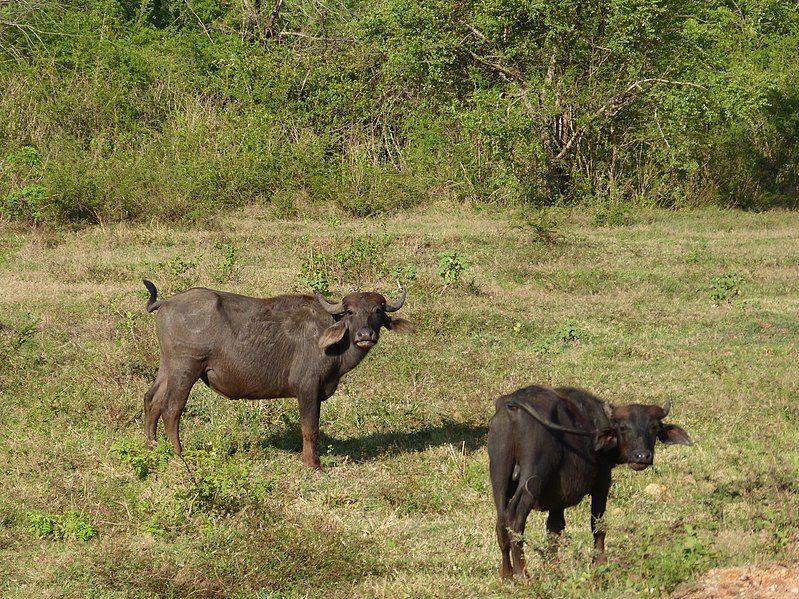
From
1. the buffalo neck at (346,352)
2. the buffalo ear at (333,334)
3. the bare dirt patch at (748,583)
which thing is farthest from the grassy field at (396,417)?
the buffalo ear at (333,334)

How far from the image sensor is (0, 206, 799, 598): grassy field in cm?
591

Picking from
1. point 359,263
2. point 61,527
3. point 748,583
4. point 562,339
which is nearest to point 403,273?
point 359,263

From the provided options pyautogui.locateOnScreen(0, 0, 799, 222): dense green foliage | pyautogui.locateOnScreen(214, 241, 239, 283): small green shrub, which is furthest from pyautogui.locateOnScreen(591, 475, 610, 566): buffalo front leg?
pyautogui.locateOnScreen(0, 0, 799, 222): dense green foliage

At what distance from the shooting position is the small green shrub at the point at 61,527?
6391mm

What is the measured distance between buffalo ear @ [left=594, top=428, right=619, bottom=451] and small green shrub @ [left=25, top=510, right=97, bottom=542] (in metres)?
2.82

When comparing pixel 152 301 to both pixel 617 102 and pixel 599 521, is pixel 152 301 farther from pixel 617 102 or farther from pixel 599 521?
pixel 617 102

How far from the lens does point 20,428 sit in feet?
26.9

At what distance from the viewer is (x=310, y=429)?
309 inches

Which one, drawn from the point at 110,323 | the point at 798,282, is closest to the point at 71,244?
the point at 110,323

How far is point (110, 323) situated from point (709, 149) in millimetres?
11908

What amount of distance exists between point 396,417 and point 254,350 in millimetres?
1401

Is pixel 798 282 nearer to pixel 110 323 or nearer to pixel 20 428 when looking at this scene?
pixel 110 323

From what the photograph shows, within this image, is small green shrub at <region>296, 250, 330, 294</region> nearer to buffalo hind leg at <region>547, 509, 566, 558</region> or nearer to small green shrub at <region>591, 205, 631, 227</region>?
small green shrub at <region>591, 205, 631, 227</region>

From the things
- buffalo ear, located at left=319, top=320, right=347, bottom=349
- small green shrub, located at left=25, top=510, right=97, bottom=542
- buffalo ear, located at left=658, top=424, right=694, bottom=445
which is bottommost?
small green shrub, located at left=25, top=510, right=97, bottom=542
